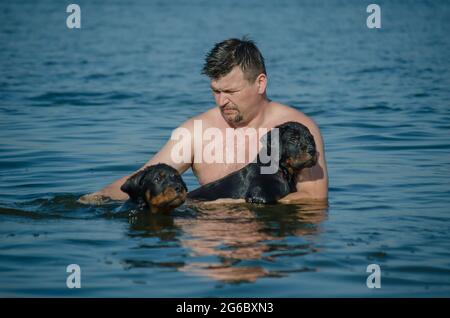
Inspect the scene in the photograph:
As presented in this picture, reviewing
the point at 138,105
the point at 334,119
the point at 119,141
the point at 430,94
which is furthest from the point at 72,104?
the point at 430,94

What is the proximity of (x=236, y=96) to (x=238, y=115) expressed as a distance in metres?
0.23

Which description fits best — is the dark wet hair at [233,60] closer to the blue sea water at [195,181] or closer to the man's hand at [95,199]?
the blue sea water at [195,181]

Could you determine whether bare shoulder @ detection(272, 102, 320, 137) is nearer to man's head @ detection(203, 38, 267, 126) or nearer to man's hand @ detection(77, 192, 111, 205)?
man's head @ detection(203, 38, 267, 126)

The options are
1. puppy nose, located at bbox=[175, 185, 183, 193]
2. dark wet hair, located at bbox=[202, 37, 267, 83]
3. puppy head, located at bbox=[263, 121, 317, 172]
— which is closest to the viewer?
puppy nose, located at bbox=[175, 185, 183, 193]

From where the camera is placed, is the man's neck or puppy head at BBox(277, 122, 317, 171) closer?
puppy head at BBox(277, 122, 317, 171)

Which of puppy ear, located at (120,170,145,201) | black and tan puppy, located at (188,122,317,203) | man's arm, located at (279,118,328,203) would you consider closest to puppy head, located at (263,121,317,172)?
black and tan puppy, located at (188,122,317,203)

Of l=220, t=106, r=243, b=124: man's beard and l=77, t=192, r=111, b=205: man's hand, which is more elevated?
l=220, t=106, r=243, b=124: man's beard

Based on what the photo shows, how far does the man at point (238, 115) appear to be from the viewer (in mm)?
8750

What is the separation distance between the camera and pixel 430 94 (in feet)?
55.7

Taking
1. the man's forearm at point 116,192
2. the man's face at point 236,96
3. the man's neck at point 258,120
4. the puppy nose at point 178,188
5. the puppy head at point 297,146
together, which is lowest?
the man's forearm at point 116,192

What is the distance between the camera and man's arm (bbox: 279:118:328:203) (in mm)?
8820

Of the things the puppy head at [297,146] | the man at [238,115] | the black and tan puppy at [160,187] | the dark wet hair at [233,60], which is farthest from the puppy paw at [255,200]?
the dark wet hair at [233,60]

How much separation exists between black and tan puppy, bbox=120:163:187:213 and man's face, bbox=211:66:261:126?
1.21 m

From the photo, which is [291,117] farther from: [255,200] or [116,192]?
[116,192]
